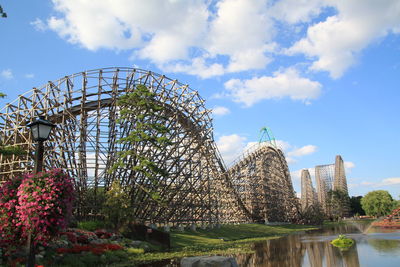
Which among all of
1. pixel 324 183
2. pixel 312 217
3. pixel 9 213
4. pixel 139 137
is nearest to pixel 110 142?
pixel 139 137

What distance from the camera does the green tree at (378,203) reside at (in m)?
72.7

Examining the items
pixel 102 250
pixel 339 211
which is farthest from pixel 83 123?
pixel 339 211

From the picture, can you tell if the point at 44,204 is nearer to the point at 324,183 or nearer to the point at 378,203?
the point at 378,203

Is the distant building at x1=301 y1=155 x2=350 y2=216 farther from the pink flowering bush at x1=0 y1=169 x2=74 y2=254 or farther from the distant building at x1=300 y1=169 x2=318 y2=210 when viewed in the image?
the pink flowering bush at x1=0 y1=169 x2=74 y2=254

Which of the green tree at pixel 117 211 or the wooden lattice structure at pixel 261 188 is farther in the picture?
the wooden lattice structure at pixel 261 188

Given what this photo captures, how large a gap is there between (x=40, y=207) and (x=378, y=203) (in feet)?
265

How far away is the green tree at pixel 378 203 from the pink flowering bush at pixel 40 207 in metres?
78.3

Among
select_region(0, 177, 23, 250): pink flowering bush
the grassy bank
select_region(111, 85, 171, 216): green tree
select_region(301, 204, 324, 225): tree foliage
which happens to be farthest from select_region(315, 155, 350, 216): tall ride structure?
select_region(0, 177, 23, 250): pink flowering bush

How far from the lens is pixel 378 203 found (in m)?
74.2

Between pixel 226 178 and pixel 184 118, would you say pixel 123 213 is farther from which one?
pixel 226 178

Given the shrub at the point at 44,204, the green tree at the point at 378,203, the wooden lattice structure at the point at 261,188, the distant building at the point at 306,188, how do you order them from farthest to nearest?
the distant building at the point at 306,188
the green tree at the point at 378,203
the wooden lattice structure at the point at 261,188
the shrub at the point at 44,204

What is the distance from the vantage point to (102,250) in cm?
1423

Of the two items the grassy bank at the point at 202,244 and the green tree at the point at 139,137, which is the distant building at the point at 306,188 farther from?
the green tree at the point at 139,137

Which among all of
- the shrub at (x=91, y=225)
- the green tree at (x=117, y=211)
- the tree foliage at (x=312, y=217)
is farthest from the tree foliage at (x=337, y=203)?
the shrub at (x=91, y=225)
